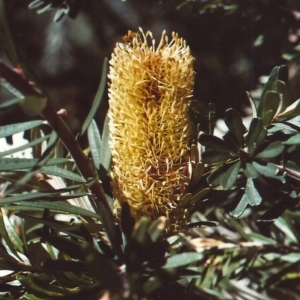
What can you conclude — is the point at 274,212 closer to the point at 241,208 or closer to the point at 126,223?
the point at 241,208

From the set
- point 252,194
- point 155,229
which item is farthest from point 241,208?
point 155,229

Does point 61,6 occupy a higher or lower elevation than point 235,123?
higher

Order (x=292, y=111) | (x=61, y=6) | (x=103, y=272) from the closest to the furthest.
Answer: (x=103, y=272)
(x=292, y=111)
(x=61, y=6)

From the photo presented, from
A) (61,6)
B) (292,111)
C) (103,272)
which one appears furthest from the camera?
(61,6)

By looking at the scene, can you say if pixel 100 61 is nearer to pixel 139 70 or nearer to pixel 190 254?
pixel 139 70

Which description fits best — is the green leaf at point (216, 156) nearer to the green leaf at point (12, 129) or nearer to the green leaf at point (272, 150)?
the green leaf at point (272, 150)

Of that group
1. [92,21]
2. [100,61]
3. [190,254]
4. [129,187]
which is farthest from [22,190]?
[92,21]
